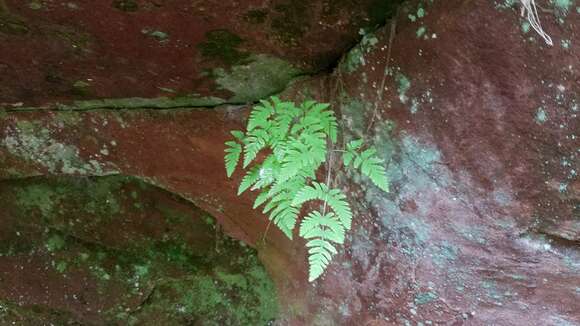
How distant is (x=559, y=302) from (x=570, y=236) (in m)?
0.37

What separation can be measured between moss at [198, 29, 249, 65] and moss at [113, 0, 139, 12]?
0.35 metres

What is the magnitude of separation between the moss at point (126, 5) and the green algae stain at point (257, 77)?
1.90 feet

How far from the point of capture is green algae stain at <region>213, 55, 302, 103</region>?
2.83 m

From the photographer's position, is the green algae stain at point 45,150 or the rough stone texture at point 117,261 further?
the rough stone texture at point 117,261

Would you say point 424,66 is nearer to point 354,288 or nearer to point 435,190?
point 435,190

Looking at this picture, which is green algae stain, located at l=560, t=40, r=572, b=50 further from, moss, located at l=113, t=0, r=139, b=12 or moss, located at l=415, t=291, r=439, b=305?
moss, located at l=113, t=0, r=139, b=12

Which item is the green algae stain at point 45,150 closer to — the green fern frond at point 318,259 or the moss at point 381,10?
the green fern frond at point 318,259

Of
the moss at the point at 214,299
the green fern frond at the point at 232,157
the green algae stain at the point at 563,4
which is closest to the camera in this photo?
the green algae stain at the point at 563,4

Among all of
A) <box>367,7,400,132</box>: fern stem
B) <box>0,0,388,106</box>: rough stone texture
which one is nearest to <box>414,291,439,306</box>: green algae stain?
<box>367,7,400,132</box>: fern stem

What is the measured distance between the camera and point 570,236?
2488 mm

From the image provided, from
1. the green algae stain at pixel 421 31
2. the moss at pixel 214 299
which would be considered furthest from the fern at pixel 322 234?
the moss at pixel 214 299

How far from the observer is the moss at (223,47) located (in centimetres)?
261

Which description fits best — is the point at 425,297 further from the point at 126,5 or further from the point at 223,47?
the point at 126,5

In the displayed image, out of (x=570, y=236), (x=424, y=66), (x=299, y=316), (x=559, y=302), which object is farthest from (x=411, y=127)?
(x=299, y=316)
